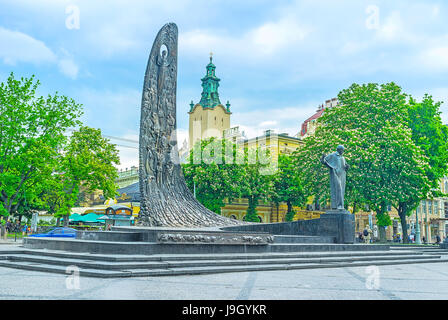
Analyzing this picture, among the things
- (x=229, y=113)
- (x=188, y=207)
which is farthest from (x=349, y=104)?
(x=229, y=113)

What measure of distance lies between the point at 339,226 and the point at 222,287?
1012 centimetres

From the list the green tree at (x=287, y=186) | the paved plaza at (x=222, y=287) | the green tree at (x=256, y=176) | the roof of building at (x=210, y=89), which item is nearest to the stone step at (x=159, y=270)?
the paved plaza at (x=222, y=287)

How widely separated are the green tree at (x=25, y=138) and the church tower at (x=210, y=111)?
4340 centimetres

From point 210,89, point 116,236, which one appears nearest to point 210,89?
point 210,89

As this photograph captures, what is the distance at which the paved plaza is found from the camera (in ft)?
23.0

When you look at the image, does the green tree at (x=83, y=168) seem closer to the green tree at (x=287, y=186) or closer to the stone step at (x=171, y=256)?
the green tree at (x=287, y=186)

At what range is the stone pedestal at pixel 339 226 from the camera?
1712 centimetres

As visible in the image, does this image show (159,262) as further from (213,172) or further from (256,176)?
(256,176)

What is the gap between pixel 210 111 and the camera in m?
71.6

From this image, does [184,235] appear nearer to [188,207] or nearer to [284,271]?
[284,271]

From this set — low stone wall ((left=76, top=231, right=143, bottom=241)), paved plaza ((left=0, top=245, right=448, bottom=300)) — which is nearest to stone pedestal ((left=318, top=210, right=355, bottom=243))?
paved plaza ((left=0, top=245, right=448, bottom=300))

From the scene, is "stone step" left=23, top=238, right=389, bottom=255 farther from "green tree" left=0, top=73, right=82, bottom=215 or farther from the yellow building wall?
Answer: the yellow building wall

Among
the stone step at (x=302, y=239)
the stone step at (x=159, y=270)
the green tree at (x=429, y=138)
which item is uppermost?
the green tree at (x=429, y=138)

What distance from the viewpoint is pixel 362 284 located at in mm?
9195
